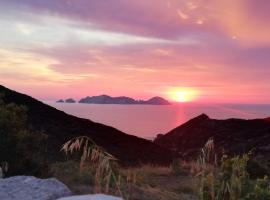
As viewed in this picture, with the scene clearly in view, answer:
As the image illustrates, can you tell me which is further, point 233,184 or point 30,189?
point 30,189

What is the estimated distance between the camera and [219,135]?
52.9 meters

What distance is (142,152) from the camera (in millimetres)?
37969

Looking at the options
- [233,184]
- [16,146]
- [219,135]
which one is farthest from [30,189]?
[219,135]

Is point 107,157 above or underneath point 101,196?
above

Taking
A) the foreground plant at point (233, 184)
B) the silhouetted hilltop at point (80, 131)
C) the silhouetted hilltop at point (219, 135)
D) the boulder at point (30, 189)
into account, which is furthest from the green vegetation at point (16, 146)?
the silhouetted hilltop at point (219, 135)

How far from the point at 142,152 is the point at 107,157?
3273 centimetres

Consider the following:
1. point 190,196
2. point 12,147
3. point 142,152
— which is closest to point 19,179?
point 12,147

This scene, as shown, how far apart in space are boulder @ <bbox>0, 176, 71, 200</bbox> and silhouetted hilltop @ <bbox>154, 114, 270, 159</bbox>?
3651 cm

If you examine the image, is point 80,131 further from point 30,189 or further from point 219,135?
point 30,189

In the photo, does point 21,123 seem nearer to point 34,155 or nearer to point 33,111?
point 34,155

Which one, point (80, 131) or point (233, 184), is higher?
point (233, 184)

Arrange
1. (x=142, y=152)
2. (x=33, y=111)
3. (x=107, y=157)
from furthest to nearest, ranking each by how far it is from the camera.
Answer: (x=33, y=111)
(x=142, y=152)
(x=107, y=157)

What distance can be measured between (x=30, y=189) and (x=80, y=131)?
1419 inches

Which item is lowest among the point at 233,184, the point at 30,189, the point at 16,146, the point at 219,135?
the point at 219,135
